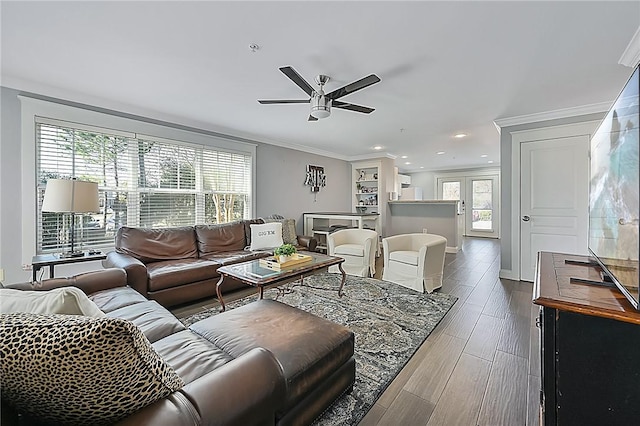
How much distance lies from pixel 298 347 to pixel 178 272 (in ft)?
7.00

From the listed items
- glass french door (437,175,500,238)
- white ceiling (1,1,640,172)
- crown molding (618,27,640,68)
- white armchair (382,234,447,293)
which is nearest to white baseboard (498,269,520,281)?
white armchair (382,234,447,293)

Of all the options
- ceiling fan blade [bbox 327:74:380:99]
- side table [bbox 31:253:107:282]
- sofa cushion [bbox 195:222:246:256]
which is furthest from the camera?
sofa cushion [bbox 195:222:246:256]

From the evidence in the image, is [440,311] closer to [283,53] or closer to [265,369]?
[265,369]

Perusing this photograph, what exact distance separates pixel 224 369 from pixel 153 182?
3.65 m

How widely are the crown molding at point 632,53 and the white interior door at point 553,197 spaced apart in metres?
1.56

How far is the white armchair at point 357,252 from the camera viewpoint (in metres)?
4.06

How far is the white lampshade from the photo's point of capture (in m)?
2.59

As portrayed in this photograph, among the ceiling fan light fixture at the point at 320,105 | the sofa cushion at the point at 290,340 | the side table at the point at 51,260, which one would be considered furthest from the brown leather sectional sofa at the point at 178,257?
the ceiling fan light fixture at the point at 320,105

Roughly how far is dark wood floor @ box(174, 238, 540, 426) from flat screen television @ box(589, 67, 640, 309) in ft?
3.27

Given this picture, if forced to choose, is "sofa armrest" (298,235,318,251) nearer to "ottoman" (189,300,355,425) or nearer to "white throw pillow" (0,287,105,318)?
"ottoman" (189,300,355,425)

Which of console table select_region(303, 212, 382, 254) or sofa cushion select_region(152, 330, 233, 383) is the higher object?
console table select_region(303, 212, 382, 254)

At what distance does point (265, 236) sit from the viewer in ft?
14.0

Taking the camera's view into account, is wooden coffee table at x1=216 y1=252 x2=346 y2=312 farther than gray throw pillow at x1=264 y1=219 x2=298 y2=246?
No

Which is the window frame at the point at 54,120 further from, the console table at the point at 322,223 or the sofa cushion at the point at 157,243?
the console table at the point at 322,223
